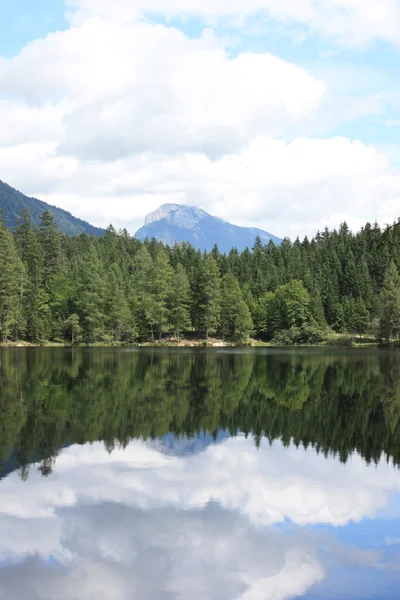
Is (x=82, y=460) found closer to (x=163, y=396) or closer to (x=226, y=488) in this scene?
(x=226, y=488)

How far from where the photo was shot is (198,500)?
15.0m

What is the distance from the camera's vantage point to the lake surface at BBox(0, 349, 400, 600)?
422 inches

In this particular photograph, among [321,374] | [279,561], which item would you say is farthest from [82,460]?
[321,374]

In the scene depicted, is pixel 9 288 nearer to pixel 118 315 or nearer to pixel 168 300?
pixel 118 315

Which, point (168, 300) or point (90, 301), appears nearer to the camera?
point (90, 301)

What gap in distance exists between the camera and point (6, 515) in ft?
45.3

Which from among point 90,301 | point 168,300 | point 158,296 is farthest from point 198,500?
point 168,300

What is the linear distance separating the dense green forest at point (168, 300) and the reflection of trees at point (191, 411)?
72.4 metres

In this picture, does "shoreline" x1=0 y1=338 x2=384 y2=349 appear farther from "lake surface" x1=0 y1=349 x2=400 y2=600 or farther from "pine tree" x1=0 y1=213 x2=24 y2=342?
"lake surface" x1=0 y1=349 x2=400 y2=600

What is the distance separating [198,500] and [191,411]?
1305 centimetres

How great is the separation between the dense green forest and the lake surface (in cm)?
8908

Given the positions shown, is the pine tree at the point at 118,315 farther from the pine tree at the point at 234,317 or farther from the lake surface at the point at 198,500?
the lake surface at the point at 198,500

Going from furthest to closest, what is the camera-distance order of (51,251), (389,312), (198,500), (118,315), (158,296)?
1. (51,251)
2. (158,296)
3. (118,315)
4. (389,312)
5. (198,500)

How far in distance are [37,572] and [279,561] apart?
458cm
